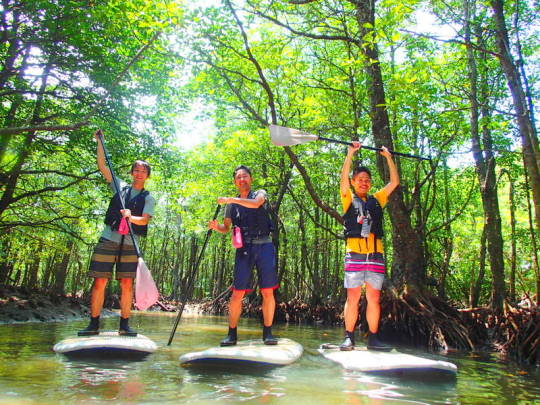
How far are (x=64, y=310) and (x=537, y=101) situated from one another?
14.2m

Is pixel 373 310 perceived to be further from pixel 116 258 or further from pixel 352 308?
pixel 116 258

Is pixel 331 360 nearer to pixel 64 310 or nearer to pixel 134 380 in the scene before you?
pixel 134 380

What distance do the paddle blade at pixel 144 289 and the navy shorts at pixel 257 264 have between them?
0.96 m

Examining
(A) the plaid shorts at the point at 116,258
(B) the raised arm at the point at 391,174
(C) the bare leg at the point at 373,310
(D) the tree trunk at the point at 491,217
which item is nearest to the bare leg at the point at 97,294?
(A) the plaid shorts at the point at 116,258

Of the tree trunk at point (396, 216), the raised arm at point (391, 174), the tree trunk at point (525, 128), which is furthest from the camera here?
the tree trunk at point (396, 216)

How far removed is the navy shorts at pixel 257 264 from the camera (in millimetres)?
4172

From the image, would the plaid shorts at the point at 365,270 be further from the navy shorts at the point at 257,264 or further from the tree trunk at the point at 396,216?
the tree trunk at the point at 396,216

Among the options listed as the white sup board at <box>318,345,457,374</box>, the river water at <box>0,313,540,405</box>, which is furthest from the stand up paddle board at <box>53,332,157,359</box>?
the white sup board at <box>318,345,457,374</box>

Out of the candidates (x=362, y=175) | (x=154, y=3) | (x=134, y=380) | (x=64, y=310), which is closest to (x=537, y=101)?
(x=362, y=175)

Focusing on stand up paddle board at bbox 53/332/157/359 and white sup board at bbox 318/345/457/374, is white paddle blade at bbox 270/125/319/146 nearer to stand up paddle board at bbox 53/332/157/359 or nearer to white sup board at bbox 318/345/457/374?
white sup board at bbox 318/345/457/374

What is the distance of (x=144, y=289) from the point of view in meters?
4.36

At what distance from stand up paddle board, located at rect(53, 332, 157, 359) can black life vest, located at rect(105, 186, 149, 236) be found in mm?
1249

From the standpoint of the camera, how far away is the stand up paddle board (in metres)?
3.53

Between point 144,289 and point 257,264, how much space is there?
1293mm
